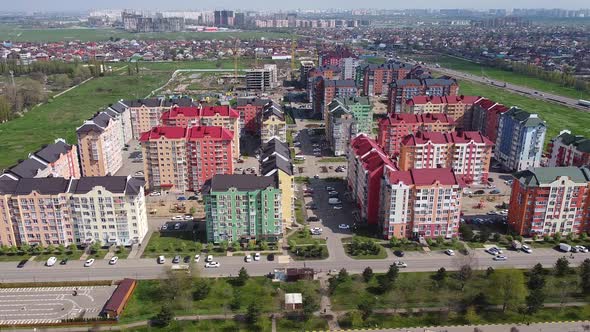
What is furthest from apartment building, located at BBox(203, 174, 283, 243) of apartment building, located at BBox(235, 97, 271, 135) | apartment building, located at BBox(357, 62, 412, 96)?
apartment building, located at BBox(357, 62, 412, 96)

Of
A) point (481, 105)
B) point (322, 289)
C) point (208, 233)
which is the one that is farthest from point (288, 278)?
point (481, 105)

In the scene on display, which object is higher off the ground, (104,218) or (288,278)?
(104,218)

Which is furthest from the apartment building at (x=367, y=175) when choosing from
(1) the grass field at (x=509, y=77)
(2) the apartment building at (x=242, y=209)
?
(1) the grass field at (x=509, y=77)

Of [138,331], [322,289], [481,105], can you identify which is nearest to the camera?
[138,331]

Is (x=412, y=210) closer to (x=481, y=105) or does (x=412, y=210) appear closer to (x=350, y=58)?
(x=481, y=105)

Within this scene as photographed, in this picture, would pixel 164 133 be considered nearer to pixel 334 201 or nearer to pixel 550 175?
pixel 334 201
